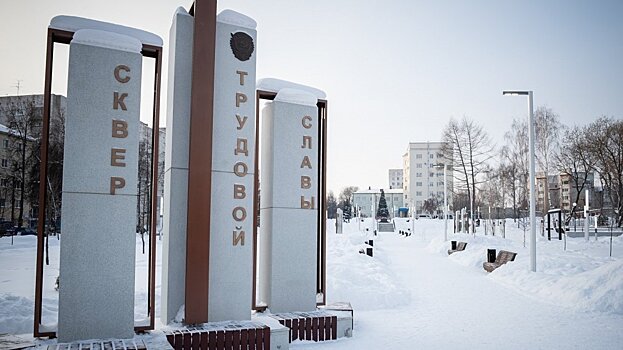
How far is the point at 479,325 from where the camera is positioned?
29.9 feet

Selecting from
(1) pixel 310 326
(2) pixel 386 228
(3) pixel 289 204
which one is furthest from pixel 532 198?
(2) pixel 386 228

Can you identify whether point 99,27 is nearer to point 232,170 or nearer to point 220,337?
point 232,170

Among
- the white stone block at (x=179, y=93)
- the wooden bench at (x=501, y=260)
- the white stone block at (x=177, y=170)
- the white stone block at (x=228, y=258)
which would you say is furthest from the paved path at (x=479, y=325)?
the wooden bench at (x=501, y=260)

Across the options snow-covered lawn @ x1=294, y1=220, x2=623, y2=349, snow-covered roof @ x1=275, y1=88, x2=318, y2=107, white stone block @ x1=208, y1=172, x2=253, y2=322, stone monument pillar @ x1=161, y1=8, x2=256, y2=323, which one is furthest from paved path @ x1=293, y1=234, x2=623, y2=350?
snow-covered roof @ x1=275, y1=88, x2=318, y2=107

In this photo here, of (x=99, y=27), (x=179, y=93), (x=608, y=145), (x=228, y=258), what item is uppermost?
(x=608, y=145)

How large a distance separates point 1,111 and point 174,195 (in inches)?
908

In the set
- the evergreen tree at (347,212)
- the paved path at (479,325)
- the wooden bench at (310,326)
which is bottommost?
the paved path at (479,325)

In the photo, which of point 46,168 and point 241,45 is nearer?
point 46,168

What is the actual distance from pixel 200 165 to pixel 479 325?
5946mm

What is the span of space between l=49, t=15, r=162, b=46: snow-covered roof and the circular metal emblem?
47.0 inches

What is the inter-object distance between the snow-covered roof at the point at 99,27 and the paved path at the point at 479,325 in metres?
5.29

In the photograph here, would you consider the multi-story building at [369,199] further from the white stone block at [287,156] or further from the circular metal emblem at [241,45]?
the circular metal emblem at [241,45]

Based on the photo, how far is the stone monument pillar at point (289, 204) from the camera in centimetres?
881

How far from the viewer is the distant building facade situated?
152m
